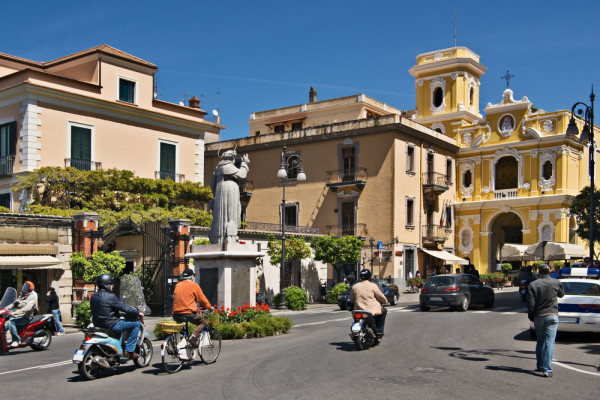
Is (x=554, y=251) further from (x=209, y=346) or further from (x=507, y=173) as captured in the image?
(x=209, y=346)

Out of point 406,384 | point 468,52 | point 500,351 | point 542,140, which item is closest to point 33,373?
point 406,384

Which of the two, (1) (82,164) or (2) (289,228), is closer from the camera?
(1) (82,164)

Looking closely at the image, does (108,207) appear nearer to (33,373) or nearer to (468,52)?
(33,373)

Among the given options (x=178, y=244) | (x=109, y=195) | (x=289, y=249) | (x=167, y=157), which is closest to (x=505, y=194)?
(x=289, y=249)

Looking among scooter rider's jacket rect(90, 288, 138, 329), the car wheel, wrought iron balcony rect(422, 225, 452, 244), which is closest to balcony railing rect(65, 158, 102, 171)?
the car wheel

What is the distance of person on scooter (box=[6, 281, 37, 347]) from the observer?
14297 mm

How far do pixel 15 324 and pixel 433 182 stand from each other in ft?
117

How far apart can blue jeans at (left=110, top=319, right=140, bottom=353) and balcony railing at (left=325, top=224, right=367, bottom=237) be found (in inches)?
1296

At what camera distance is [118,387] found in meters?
9.62

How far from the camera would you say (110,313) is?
34.2 ft

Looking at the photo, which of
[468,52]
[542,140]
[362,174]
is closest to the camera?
[362,174]

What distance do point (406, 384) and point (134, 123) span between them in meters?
27.9

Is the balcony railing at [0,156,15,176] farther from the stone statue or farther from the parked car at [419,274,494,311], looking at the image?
the parked car at [419,274,494,311]

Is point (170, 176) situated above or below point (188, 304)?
above
